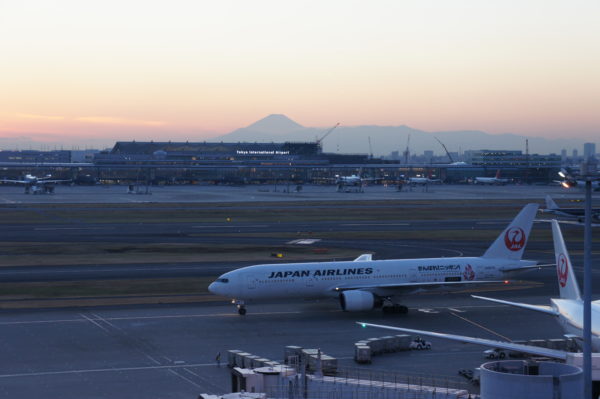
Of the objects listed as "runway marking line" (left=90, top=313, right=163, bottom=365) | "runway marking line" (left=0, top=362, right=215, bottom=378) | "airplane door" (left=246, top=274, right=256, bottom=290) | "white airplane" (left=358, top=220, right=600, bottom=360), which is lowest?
"runway marking line" (left=0, top=362, right=215, bottom=378)

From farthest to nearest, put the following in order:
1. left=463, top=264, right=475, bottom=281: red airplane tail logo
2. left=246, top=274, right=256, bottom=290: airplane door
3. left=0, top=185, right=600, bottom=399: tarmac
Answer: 1. left=463, top=264, right=475, bottom=281: red airplane tail logo
2. left=246, top=274, right=256, bottom=290: airplane door
3. left=0, top=185, right=600, bottom=399: tarmac

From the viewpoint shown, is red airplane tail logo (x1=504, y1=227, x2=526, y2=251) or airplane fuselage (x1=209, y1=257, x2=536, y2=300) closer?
airplane fuselage (x1=209, y1=257, x2=536, y2=300)

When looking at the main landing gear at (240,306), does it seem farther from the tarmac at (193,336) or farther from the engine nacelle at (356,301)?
the engine nacelle at (356,301)

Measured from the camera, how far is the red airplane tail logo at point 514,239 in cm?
6475

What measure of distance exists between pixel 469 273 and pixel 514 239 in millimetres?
5444

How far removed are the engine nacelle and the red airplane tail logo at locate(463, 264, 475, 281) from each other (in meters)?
8.55

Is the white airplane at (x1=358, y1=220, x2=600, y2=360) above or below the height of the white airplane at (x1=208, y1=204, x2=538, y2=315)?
above

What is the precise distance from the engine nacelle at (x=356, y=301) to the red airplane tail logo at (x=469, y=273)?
8.55m

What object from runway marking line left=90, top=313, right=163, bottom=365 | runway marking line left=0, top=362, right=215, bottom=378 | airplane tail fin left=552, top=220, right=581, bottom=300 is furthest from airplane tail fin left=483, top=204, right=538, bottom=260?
runway marking line left=90, top=313, right=163, bottom=365

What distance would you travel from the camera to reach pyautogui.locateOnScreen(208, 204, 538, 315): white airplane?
192 feet

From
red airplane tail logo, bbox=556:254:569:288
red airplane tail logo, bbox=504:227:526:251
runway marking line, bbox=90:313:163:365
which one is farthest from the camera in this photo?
red airplane tail logo, bbox=504:227:526:251

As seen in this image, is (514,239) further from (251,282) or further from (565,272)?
(565,272)

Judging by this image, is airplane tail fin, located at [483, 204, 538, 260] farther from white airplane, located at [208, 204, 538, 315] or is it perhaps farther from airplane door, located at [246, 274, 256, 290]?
airplane door, located at [246, 274, 256, 290]

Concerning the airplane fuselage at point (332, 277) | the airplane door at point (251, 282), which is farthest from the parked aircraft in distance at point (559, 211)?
the airplane door at point (251, 282)
